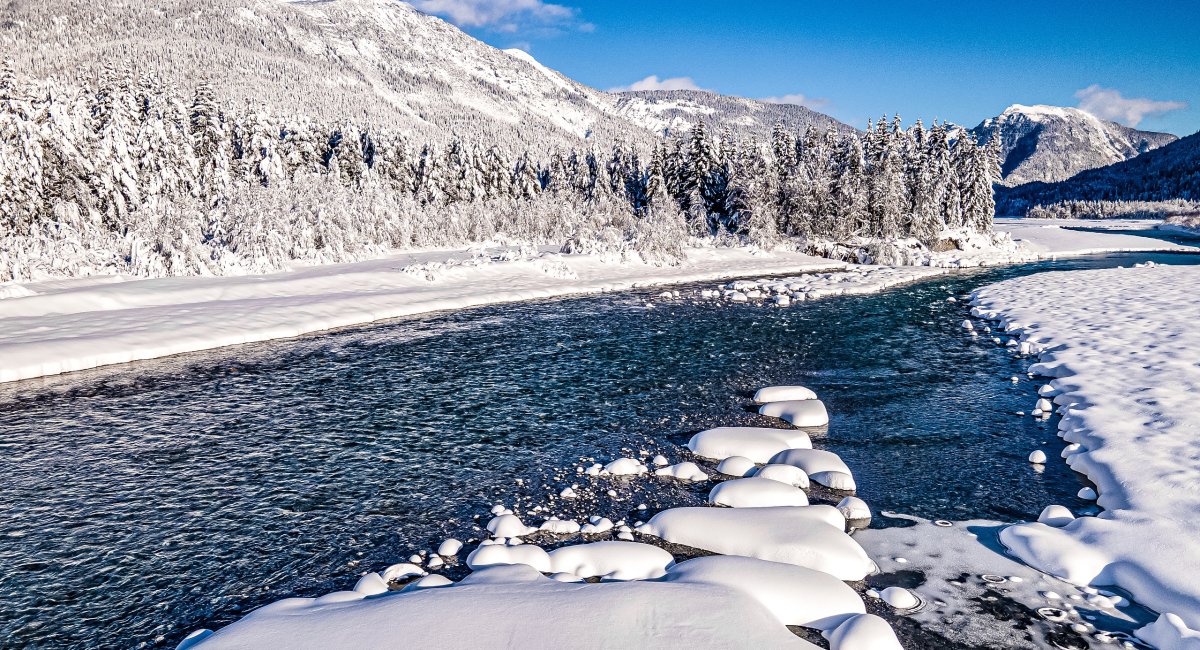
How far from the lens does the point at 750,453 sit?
9.33m

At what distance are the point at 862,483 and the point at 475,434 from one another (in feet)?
20.0

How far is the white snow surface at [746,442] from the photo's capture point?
938 centimetres

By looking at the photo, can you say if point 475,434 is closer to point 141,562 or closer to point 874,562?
point 141,562

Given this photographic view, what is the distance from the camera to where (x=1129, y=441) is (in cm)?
884

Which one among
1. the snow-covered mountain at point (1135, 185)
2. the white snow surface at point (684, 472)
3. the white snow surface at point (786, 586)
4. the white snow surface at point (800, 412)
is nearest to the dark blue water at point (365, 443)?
the white snow surface at point (800, 412)

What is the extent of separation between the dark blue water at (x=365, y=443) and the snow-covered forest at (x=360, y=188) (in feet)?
68.2

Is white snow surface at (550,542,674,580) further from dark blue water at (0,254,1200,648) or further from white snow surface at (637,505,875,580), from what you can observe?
dark blue water at (0,254,1200,648)

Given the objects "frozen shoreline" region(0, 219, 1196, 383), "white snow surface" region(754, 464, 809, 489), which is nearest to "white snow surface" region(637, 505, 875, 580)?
"white snow surface" region(754, 464, 809, 489)

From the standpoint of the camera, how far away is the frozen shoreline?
1577cm

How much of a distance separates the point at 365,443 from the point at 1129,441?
37.1 ft

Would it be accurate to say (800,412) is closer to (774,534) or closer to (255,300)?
(774,534)

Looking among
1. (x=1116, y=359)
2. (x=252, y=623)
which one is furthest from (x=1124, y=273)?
(x=252, y=623)

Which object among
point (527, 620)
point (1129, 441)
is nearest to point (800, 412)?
point (1129, 441)

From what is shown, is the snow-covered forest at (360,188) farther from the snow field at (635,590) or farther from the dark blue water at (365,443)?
the snow field at (635,590)
